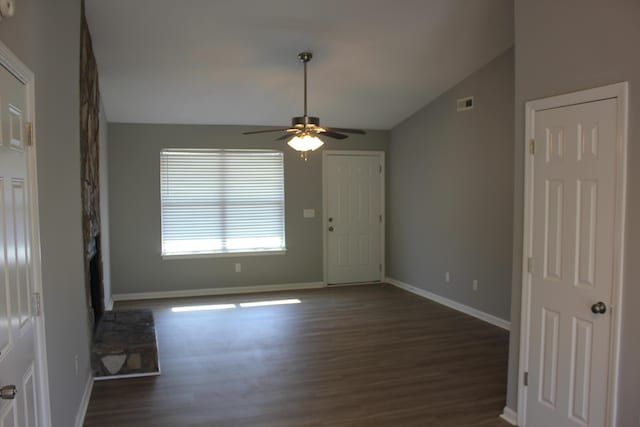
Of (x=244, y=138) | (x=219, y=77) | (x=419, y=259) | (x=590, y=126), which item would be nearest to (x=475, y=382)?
(x=590, y=126)

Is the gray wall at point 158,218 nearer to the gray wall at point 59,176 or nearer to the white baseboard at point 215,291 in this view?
the white baseboard at point 215,291

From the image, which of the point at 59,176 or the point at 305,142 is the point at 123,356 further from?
the point at 305,142

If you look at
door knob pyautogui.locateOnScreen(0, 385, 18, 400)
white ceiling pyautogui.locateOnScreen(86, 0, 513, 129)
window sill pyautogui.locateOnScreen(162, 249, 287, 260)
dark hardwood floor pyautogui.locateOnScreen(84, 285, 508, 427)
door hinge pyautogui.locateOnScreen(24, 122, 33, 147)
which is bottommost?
dark hardwood floor pyautogui.locateOnScreen(84, 285, 508, 427)

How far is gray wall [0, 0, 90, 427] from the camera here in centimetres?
209

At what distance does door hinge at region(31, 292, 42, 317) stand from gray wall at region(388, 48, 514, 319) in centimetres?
428

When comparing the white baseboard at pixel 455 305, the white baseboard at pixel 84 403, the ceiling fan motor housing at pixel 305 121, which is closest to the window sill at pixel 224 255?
the white baseboard at pixel 455 305

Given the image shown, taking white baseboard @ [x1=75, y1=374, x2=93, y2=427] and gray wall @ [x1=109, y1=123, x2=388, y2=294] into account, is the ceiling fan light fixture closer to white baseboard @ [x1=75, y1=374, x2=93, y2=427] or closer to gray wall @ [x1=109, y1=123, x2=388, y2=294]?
white baseboard @ [x1=75, y1=374, x2=93, y2=427]

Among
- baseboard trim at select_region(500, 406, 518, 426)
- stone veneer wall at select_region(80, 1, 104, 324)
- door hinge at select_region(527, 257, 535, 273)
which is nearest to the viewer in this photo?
Result: door hinge at select_region(527, 257, 535, 273)

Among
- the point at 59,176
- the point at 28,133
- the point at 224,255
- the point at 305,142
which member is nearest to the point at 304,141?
the point at 305,142

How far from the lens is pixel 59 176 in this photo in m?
2.55

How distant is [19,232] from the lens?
1.77 meters

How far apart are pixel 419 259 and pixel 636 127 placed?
440 cm

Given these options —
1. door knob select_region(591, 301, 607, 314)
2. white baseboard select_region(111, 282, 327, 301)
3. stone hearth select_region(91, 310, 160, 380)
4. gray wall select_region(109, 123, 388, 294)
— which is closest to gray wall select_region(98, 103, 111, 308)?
gray wall select_region(109, 123, 388, 294)

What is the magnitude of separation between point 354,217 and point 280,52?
341 centimetres
